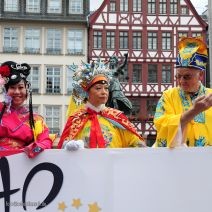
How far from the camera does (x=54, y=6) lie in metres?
32.8

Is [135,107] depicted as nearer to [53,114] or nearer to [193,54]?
[53,114]

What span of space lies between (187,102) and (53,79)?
28.8m

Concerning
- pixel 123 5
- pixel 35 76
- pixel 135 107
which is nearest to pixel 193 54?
pixel 135 107

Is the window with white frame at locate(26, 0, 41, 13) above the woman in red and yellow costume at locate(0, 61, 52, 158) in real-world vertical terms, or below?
above

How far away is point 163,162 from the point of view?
9.55 ft

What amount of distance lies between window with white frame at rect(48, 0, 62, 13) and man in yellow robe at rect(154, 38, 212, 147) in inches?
1174

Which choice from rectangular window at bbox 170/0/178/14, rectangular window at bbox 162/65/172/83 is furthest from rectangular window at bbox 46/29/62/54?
rectangular window at bbox 170/0/178/14

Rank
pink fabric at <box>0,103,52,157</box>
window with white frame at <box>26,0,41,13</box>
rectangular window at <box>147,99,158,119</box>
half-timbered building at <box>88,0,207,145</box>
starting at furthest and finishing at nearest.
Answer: window with white frame at <box>26,0,41,13</box>, half-timbered building at <box>88,0,207,145</box>, rectangular window at <box>147,99,158,119</box>, pink fabric at <box>0,103,52,157</box>

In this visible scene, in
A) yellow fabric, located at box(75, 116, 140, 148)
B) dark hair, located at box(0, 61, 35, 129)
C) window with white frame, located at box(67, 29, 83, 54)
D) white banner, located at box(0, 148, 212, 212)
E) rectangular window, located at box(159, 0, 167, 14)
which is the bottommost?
white banner, located at box(0, 148, 212, 212)

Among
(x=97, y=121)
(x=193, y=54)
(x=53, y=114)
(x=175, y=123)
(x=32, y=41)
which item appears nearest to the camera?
(x=175, y=123)

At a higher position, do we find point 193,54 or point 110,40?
point 110,40

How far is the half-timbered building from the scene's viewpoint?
31.6 m

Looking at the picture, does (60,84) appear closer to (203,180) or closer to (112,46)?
(112,46)

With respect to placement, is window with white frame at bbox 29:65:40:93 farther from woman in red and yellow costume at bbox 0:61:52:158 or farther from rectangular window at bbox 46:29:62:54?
woman in red and yellow costume at bbox 0:61:52:158
